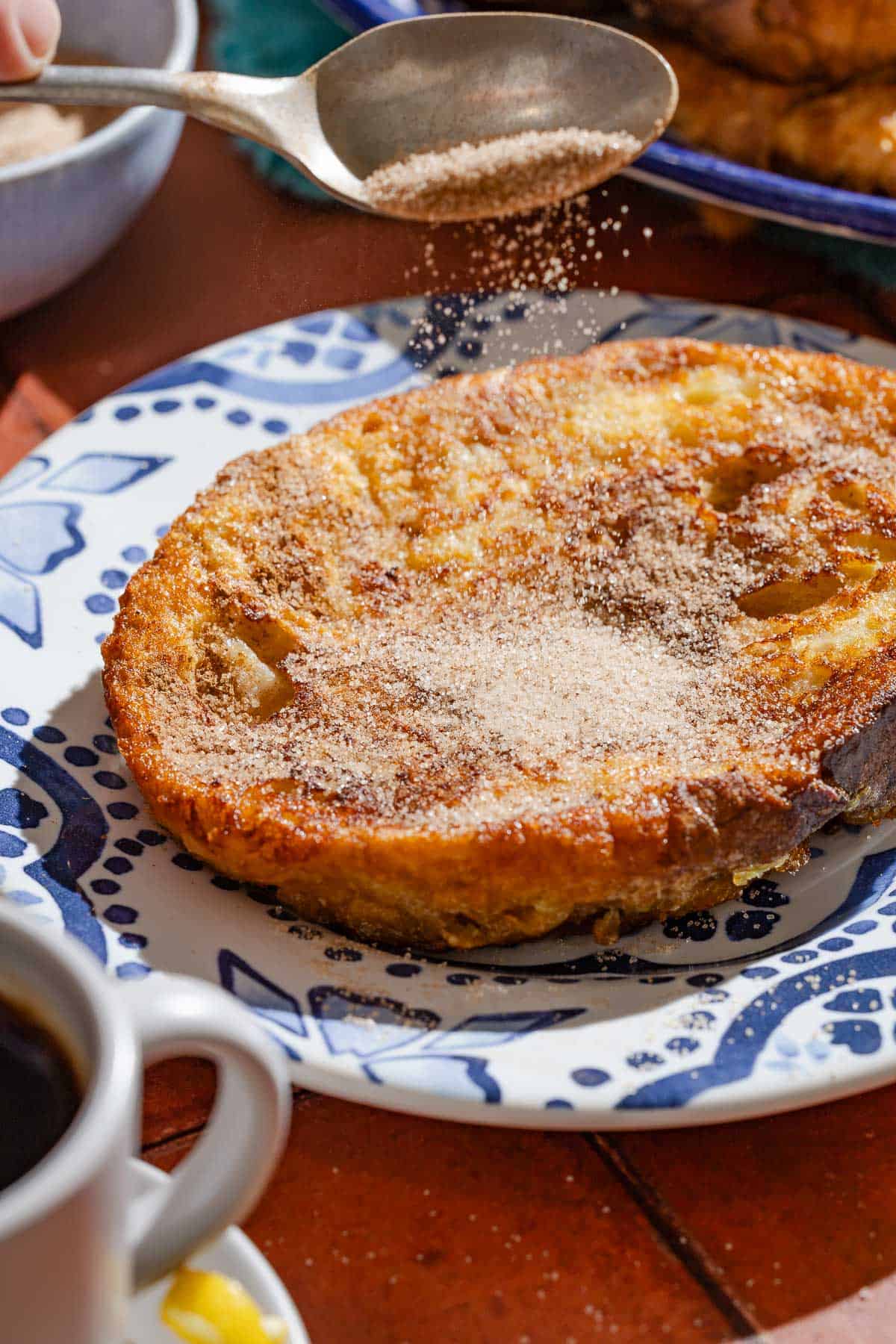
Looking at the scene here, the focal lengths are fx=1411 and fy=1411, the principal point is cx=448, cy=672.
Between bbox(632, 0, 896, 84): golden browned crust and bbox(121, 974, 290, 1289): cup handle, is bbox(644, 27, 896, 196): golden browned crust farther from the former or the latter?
bbox(121, 974, 290, 1289): cup handle

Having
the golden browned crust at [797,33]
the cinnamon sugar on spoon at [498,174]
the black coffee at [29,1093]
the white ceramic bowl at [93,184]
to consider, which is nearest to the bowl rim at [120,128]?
the white ceramic bowl at [93,184]

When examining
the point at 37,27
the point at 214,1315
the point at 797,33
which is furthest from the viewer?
the point at 797,33

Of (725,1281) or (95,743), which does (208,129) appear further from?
(725,1281)

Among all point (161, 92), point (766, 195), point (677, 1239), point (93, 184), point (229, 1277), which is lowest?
point (677, 1239)

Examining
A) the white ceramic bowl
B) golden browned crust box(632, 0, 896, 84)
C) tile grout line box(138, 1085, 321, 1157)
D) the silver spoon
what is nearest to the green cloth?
the white ceramic bowl

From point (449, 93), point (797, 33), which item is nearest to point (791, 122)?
point (797, 33)

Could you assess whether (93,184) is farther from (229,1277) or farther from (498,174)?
(229,1277)
